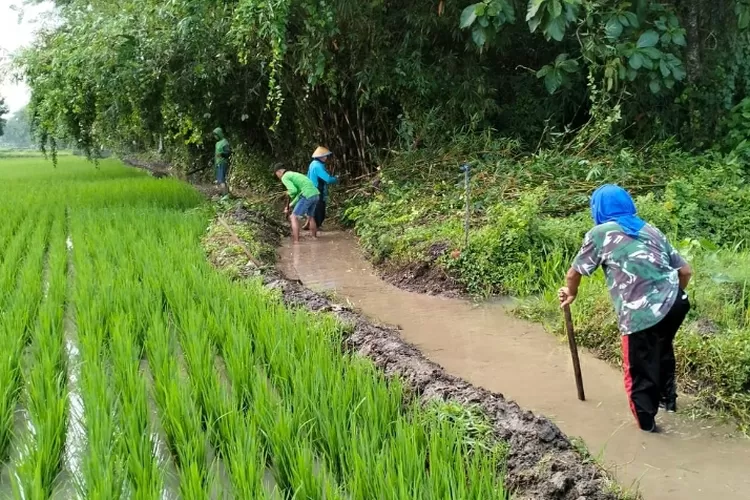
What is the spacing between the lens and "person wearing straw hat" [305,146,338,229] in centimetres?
816

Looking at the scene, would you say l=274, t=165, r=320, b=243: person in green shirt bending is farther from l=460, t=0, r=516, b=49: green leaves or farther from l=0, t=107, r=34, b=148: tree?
l=0, t=107, r=34, b=148: tree

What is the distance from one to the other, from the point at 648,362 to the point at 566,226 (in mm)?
2665

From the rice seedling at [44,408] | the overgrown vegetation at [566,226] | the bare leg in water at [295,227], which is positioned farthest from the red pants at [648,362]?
the bare leg in water at [295,227]

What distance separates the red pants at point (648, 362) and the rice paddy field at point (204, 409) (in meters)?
0.84

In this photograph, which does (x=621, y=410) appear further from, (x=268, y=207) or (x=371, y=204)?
(x=268, y=207)

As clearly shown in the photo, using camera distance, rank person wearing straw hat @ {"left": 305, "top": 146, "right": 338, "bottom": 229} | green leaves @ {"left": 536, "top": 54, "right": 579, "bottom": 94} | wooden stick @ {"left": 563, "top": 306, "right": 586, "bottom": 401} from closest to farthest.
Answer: wooden stick @ {"left": 563, "top": 306, "right": 586, "bottom": 401} < green leaves @ {"left": 536, "top": 54, "right": 579, "bottom": 94} < person wearing straw hat @ {"left": 305, "top": 146, "right": 338, "bottom": 229}

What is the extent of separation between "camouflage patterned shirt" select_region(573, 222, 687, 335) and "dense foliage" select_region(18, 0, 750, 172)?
10.7ft

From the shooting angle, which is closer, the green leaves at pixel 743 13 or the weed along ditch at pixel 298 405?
the weed along ditch at pixel 298 405

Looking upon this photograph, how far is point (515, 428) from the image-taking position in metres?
2.47

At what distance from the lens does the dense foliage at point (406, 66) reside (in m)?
6.46

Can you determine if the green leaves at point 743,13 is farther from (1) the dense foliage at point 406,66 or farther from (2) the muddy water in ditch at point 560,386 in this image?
(2) the muddy water in ditch at point 560,386

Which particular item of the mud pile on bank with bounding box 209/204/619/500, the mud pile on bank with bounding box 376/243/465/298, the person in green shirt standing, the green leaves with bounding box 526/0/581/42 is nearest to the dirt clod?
the mud pile on bank with bounding box 209/204/619/500

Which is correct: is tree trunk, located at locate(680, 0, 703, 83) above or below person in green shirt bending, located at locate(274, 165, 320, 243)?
above

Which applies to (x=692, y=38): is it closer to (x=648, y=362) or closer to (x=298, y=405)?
(x=648, y=362)
